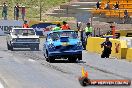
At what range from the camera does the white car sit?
112ft

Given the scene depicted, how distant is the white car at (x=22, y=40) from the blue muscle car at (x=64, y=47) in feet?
28.6

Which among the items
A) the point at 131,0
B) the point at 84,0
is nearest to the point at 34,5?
the point at 84,0

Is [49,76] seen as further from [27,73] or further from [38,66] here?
[38,66]

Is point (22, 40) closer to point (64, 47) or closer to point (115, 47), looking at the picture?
point (115, 47)

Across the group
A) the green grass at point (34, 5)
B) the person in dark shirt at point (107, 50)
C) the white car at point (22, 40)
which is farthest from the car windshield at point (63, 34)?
the green grass at point (34, 5)

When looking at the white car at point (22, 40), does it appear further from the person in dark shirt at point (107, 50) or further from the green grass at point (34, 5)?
the green grass at point (34, 5)

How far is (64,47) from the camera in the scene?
25125 millimetres

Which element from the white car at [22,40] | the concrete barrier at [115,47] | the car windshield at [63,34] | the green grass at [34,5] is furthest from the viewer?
the green grass at [34,5]

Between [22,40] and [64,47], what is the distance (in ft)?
30.9

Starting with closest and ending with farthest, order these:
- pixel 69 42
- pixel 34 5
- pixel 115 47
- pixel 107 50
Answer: pixel 69 42 < pixel 107 50 < pixel 115 47 < pixel 34 5

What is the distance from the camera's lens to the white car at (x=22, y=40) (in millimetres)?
34031

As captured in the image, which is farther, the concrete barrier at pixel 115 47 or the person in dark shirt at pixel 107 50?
the person in dark shirt at pixel 107 50

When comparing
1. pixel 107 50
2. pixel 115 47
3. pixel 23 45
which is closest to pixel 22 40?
pixel 23 45

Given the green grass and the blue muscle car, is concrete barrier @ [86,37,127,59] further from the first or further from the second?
the green grass
